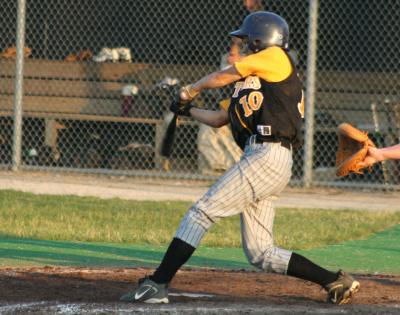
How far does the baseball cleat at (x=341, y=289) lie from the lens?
6.29 metres

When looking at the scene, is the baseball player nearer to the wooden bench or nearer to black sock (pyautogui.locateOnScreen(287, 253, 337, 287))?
black sock (pyautogui.locateOnScreen(287, 253, 337, 287))

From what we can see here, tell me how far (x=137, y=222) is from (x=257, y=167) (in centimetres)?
465

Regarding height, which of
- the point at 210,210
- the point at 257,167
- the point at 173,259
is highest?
the point at 257,167

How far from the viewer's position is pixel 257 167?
20.1 ft

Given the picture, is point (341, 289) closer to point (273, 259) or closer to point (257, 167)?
point (273, 259)

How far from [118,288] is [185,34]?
33.3 ft

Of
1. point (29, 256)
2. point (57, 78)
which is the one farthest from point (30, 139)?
point (29, 256)

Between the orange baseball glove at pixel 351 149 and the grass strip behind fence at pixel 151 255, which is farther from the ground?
the orange baseball glove at pixel 351 149

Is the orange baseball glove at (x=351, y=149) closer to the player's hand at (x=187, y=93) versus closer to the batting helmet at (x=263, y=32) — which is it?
the batting helmet at (x=263, y=32)

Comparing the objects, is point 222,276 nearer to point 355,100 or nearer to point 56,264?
point 56,264

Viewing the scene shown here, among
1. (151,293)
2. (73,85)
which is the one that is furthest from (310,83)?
(151,293)

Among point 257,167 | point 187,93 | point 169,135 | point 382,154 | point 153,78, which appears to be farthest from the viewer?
point 153,78

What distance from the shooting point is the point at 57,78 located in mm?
15953

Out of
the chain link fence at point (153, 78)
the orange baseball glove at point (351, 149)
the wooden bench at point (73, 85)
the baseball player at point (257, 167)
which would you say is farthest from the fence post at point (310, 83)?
the orange baseball glove at point (351, 149)
